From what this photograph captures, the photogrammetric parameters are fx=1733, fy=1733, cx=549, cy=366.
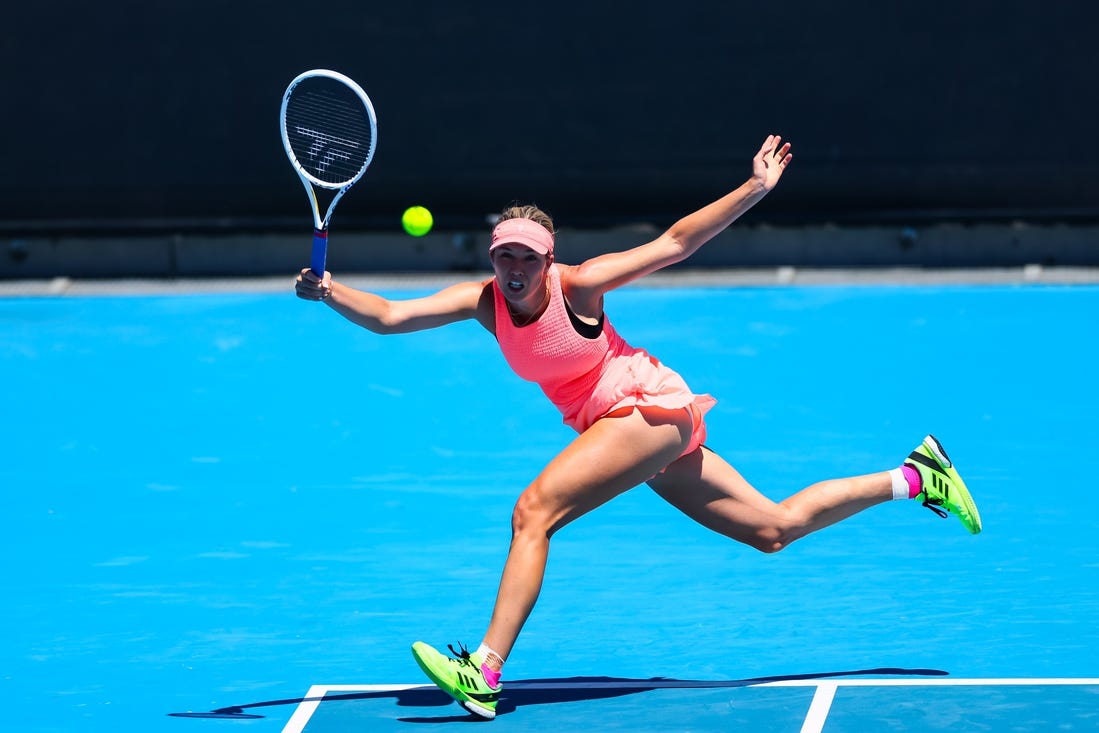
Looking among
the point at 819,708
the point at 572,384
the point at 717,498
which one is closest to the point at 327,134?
the point at 572,384

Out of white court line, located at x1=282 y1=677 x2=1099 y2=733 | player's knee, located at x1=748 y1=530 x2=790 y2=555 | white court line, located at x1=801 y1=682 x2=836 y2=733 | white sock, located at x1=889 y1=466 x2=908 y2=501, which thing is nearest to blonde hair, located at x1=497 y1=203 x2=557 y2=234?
player's knee, located at x1=748 y1=530 x2=790 y2=555

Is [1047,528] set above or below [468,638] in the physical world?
above

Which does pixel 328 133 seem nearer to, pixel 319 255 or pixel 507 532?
pixel 319 255

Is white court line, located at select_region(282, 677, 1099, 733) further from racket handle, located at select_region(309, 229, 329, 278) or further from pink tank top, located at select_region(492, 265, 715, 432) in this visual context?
racket handle, located at select_region(309, 229, 329, 278)

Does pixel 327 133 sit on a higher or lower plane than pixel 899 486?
higher

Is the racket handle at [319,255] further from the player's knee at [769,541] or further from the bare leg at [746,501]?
the player's knee at [769,541]

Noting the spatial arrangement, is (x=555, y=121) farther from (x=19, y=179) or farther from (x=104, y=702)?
(x=104, y=702)

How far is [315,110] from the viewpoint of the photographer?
21.7 ft

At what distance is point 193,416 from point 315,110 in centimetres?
410

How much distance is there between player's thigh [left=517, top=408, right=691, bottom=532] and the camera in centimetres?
543

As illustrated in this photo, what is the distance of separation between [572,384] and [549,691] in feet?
3.36

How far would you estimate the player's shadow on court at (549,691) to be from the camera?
5.60m

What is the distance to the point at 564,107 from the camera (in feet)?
44.5

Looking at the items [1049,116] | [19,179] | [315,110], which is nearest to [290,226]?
[19,179]
